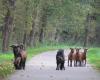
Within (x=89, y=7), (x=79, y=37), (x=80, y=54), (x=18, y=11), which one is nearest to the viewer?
(x=80, y=54)

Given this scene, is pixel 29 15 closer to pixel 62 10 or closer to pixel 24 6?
pixel 24 6

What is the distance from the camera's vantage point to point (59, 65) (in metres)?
27.6

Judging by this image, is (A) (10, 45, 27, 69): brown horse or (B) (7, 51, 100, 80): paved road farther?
(A) (10, 45, 27, 69): brown horse

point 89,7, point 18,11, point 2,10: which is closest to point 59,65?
point 2,10

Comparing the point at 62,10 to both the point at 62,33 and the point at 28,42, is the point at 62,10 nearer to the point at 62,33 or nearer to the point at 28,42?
the point at 28,42

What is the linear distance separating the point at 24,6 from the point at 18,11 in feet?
5.86

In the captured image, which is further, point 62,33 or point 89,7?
point 62,33

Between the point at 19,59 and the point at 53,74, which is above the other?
the point at 19,59

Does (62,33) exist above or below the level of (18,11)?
below

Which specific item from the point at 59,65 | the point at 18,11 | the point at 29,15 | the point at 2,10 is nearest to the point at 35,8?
the point at 29,15

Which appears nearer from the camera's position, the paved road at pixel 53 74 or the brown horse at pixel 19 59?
the paved road at pixel 53 74

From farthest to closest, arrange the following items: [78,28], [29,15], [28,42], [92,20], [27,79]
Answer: [78,28] → [92,20] → [28,42] → [29,15] → [27,79]

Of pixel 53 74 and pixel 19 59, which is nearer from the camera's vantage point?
pixel 53 74

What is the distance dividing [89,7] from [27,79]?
67360mm
